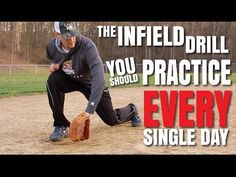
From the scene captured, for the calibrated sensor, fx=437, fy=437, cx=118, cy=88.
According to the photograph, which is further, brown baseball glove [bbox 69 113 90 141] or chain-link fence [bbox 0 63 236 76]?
chain-link fence [bbox 0 63 236 76]

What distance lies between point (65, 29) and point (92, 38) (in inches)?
1517

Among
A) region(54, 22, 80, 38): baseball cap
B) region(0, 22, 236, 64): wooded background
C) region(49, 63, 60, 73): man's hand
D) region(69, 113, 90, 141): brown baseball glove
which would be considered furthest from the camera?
region(0, 22, 236, 64): wooded background

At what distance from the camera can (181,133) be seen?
19.4ft

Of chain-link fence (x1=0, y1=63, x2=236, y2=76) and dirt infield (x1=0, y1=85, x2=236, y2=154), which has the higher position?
chain-link fence (x1=0, y1=63, x2=236, y2=76)

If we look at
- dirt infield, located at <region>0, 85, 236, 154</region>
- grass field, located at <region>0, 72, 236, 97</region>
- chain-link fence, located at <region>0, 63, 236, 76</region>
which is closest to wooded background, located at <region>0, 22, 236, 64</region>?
chain-link fence, located at <region>0, 63, 236, 76</region>

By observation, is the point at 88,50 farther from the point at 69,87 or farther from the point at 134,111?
the point at 134,111

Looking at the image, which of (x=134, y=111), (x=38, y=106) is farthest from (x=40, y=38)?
(x=134, y=111)

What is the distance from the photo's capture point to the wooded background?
145 ft

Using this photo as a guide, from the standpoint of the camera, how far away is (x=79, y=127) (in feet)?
15.5

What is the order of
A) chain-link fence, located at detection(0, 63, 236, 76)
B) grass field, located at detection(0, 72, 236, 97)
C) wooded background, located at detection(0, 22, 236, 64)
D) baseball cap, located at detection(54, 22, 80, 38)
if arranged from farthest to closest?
wooded background, located at detection(0, 22, 236, 64) → chain-link fence, located at detection(0, 63, 236, 76) → grass field, located at detection(0, 72, 236, 97) → baseball cap, located at detection(54, 22, 80, 38)

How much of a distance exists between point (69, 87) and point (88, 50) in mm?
636

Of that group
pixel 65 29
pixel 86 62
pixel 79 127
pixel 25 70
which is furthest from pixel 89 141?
pixel 25 70

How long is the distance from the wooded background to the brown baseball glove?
3646cm

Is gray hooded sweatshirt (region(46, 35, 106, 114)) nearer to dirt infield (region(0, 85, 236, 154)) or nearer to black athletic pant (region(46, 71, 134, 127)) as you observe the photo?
black athletic pant (region(46, 71, 134, 127))
